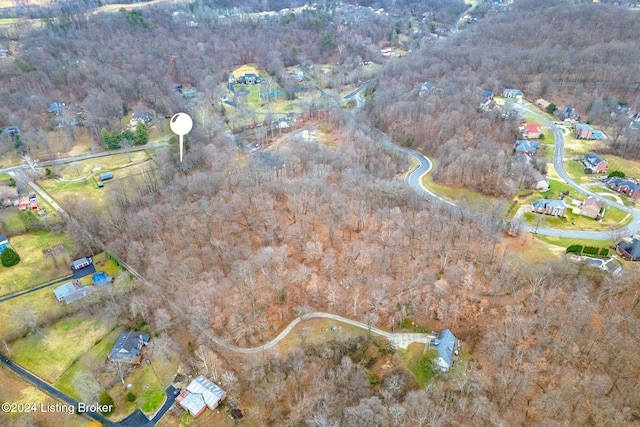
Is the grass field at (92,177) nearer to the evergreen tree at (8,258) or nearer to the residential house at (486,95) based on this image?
the evergreen tree at (8,258)

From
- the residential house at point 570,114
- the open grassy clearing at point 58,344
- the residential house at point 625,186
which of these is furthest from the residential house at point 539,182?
the open grassy clearing at point 58,344

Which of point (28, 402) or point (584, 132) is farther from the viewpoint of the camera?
point (584, 132)

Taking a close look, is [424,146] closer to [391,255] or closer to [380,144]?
[380,144]

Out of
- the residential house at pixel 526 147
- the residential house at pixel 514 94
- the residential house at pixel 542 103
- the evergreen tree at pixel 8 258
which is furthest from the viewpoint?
the residential house at pixel 514 94

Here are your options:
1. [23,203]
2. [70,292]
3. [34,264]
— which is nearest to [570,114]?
[70,292]

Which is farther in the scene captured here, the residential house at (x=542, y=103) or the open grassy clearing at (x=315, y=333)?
the residential house at (x=542, y=103)

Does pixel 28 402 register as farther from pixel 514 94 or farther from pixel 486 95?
pixel 514 94

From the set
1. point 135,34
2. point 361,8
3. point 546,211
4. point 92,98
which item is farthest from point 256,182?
point 361,8
